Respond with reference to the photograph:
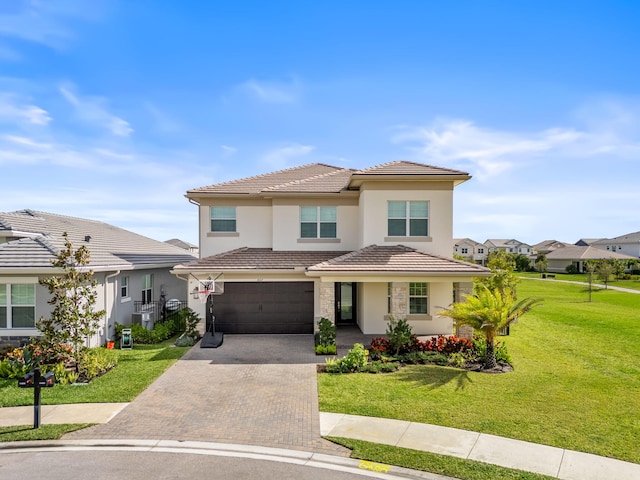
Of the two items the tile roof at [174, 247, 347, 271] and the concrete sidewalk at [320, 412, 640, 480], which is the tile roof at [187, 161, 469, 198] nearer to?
the tile roof at [174, 247, 347, 271]

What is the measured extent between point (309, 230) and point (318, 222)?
21.7 inches

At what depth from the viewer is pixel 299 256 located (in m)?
16.8

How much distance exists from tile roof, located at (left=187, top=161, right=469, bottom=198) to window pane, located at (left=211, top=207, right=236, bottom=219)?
78 cm

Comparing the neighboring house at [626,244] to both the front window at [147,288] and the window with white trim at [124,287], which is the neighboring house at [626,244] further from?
the window with white trim at [124,287]

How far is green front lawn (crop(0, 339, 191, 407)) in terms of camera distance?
906cm

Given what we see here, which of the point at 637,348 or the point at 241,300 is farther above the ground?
the point at 241,300

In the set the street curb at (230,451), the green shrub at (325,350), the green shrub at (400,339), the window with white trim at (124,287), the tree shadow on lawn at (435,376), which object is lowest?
the street curb at (230,451)

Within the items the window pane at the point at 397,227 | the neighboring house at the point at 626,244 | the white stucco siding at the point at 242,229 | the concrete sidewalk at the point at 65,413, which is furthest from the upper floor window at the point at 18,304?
the neighboring house at the point at 626,244

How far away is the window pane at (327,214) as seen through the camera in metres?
17.7

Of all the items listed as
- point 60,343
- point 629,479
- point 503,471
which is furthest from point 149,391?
point 629,479

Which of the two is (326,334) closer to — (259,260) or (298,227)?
(259,260)

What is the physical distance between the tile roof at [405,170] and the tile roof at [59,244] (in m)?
10.8

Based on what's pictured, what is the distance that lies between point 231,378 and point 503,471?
7.06m

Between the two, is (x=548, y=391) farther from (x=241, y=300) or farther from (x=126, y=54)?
(x=126, y=54)
